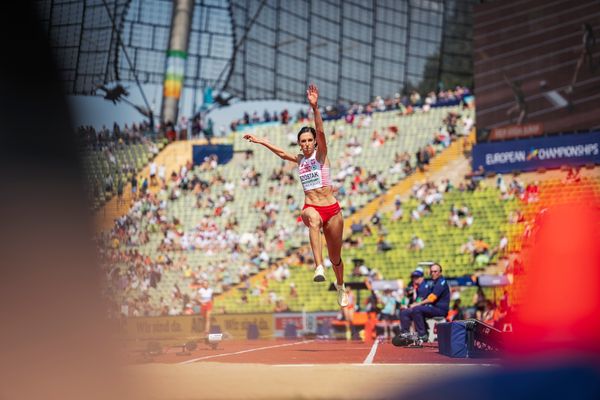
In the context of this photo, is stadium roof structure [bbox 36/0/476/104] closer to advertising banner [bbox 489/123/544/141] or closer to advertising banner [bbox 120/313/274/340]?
advertising banner [bbox 489/123/544/141]

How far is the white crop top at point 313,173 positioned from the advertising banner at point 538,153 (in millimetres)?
22915

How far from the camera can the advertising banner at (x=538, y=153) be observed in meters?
32.8

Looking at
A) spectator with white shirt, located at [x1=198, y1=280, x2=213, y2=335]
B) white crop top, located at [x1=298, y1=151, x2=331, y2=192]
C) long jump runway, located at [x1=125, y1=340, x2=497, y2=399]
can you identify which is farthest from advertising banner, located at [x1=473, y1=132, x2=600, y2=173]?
long jump runway, located at [x1=125, y1=340, x2=497, y2=399]

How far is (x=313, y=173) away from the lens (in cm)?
1176

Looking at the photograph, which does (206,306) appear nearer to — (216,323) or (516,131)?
(216,323)

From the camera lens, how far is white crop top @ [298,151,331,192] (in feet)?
38.5

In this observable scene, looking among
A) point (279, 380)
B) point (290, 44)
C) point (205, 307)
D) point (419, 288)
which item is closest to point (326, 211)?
point (279, 380)

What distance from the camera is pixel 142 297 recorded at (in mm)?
28047

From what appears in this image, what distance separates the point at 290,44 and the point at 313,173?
44.2 metres

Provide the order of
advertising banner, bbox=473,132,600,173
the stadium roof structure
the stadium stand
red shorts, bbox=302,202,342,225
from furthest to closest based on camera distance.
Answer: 1. the stadium roof structure
2. advertising banner, bbox=473,132,600,173
3. the stadium stand
4. red shorts, bbox=302,202,342,225

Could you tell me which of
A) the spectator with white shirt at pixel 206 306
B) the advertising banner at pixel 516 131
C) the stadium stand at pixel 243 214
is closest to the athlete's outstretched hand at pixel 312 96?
the spectator with white shirt at pixel 206 306

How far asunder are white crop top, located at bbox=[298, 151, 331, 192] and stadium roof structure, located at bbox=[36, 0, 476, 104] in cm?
3537

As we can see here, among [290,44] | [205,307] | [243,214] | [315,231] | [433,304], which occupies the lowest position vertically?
[205,307]

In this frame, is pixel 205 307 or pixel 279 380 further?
pixel 205 307
